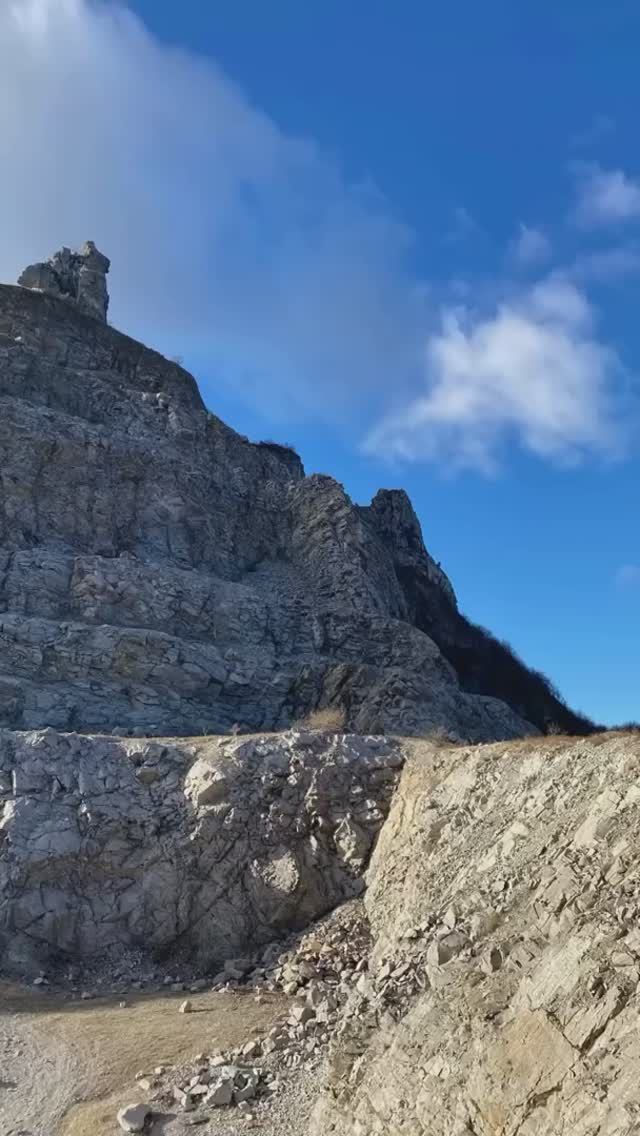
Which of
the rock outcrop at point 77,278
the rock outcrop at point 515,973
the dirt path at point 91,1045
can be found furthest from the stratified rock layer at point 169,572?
the rock outcrop at point 515,973

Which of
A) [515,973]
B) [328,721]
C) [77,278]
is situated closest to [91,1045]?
[515,973]

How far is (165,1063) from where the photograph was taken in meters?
12.1

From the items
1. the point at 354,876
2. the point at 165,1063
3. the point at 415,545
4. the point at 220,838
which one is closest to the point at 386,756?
the point at 354,876

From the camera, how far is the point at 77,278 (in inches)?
1647

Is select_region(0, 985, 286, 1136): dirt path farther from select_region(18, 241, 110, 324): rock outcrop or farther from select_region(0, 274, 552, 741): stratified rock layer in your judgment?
select_region(18, 241, 110, 324): rock outcrop

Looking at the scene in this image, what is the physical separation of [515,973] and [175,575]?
2306 cm

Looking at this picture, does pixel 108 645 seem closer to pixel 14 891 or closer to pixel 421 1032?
pixel 14 891

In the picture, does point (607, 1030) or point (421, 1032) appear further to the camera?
point (421, 1032)

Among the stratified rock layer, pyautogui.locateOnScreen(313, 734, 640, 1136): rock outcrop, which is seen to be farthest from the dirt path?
the stratified rock layer

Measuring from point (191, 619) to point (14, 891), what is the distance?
44.4ft

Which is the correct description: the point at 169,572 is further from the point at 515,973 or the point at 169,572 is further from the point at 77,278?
the point at 515,973

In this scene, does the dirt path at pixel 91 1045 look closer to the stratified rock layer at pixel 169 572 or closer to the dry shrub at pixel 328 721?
the dry shrub at pixel 328 721

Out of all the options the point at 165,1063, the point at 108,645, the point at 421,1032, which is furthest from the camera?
the point at 108,645

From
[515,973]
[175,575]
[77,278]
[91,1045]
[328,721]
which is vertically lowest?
[91,1045]
